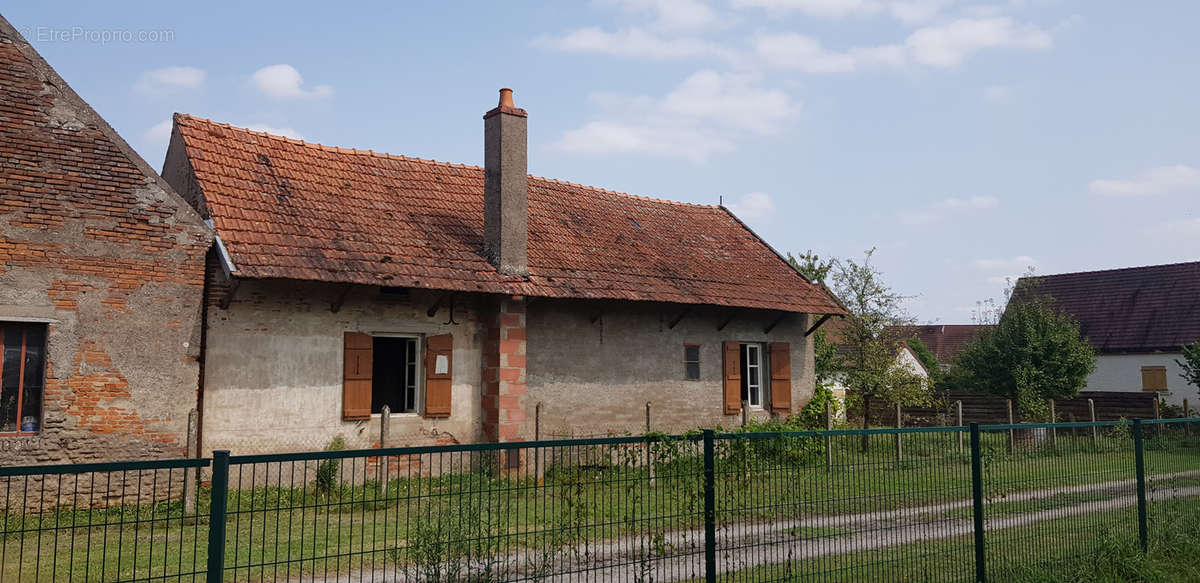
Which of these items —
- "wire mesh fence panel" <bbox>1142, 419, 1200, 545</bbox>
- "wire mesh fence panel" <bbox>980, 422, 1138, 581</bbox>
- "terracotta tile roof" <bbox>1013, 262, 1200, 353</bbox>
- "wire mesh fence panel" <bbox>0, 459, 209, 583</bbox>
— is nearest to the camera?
"wire mesh fence panel" <bbox>0, 459, 209, 583</bbox>

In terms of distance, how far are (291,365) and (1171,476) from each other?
10.8 m

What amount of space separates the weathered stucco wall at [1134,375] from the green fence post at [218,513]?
29.7 m

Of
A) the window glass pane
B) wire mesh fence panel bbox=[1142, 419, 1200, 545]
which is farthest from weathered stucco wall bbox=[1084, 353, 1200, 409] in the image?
the window glass pane

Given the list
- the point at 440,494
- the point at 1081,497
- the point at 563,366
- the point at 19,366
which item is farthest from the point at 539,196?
the point at 440,494

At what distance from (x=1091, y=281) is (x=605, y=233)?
23.3 meters

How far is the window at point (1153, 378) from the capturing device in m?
27.5

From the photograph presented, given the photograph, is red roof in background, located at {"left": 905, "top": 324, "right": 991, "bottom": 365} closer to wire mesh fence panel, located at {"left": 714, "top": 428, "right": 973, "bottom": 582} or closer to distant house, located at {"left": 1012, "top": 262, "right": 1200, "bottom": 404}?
distant house, located at {"left": 1012, "top": 262, "right": 1200, "bottom": 404}

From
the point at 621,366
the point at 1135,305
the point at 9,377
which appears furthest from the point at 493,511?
the point at 1135,305

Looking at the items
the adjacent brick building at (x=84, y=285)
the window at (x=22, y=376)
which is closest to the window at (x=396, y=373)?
the adjacent brick building at (x=84, y=285)

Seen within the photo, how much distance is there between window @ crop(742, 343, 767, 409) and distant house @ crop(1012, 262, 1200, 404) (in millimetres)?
16464

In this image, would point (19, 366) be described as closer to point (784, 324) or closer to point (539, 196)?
point (539, 196)

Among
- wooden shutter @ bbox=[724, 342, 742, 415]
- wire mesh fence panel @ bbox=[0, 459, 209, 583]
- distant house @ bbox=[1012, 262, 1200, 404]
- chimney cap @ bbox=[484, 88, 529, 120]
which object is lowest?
wire mesh fence panel @ bbox=[0, 459, 209, 583]

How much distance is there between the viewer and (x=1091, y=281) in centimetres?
3206

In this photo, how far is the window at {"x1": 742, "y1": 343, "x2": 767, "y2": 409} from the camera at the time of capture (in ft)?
59.7
